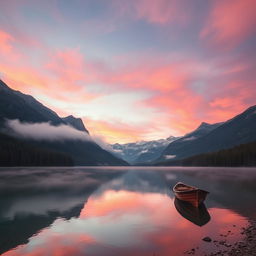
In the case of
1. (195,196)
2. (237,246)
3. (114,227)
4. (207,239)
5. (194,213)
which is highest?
(195,196)

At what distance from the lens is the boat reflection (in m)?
29.8

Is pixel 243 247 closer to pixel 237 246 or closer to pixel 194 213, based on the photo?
pixel 237 246

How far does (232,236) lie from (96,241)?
11548mm

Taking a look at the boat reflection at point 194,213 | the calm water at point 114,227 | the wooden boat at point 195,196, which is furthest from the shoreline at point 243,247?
the wooden boat at point 195,196

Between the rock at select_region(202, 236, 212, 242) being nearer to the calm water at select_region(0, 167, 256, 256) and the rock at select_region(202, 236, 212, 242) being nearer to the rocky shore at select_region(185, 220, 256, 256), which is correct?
the rocky shore at select_region(185, 220, 256, 256)

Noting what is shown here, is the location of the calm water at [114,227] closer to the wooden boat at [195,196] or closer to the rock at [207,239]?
the rock at [207,239]

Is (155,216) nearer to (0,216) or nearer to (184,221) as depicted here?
(184,221)

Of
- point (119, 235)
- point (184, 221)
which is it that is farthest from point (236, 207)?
point (119, 235)

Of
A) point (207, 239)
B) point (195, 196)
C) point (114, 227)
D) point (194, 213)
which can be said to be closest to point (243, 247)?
point (207, 239)

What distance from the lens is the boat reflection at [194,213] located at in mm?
29842

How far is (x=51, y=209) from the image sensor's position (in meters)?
36.3

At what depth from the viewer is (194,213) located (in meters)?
34.4

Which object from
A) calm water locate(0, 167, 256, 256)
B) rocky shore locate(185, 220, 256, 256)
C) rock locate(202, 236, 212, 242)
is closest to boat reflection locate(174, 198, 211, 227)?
calm water locate(0, 167, 256, 256)

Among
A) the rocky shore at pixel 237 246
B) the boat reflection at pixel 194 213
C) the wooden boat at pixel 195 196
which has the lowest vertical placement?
the rocky shore at pixel 237 246
